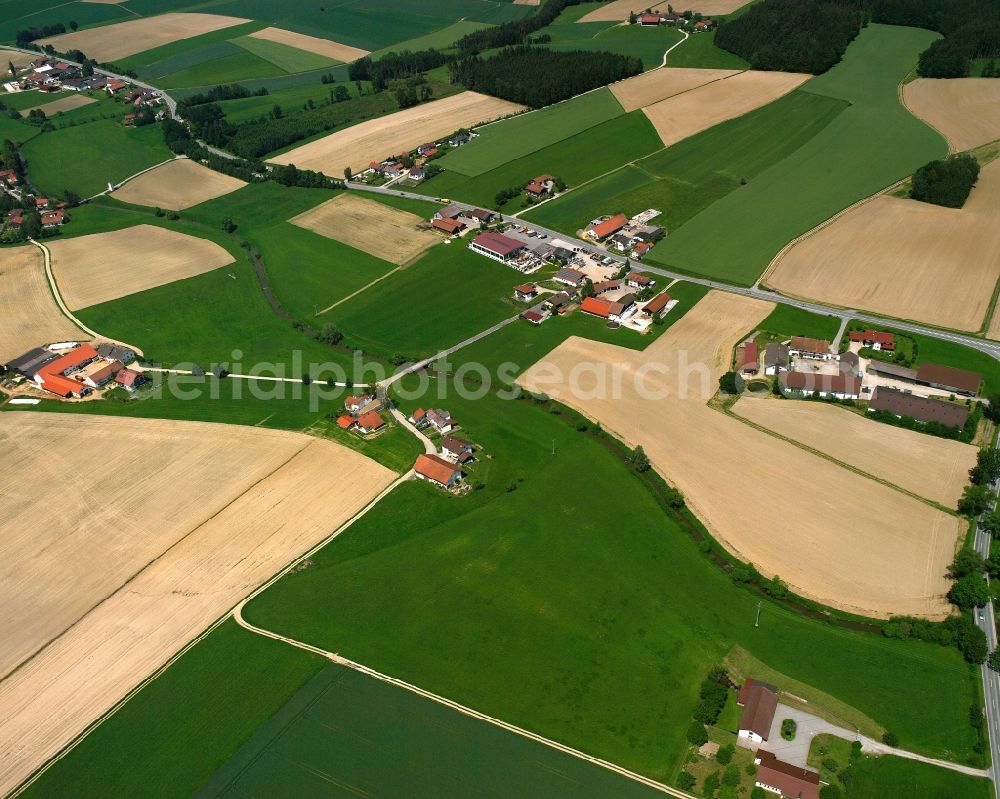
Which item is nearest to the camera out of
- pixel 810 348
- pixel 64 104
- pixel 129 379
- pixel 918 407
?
pixel 918 407

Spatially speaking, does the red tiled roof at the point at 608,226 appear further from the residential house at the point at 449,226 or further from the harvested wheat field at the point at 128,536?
the harvested wheat field at the point at 128,536

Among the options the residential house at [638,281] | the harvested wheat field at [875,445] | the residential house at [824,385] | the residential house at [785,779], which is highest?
the residential house at [638,281]

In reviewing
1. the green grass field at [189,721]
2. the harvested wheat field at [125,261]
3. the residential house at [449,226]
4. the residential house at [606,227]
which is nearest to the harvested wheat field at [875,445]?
the residential house at [606,227]

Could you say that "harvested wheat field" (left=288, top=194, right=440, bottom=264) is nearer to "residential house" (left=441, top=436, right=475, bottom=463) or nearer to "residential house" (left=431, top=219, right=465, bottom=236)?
"residential house" (left=431, top=219, right=465, bottom=236)

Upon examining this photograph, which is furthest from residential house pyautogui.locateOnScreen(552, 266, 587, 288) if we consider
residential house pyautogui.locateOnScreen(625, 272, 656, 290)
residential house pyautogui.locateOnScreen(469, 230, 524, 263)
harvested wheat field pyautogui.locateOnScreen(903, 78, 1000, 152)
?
harvested wheat field pyautogui.locateOnScreen(903, 78, 1000, 152)

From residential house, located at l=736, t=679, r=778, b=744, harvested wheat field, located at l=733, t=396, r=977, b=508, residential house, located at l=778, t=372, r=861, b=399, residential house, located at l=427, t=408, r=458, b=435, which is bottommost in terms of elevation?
residential house, located at l=736, t=679, r=778, b=744

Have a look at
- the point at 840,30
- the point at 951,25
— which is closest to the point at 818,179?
the point at 840,30

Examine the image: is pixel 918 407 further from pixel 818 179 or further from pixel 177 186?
pixel 177 186
